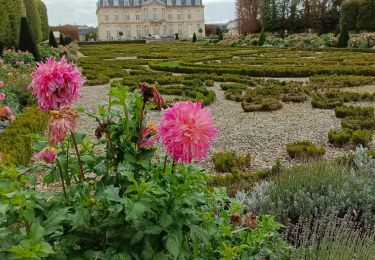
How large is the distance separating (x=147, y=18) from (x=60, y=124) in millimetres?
72328

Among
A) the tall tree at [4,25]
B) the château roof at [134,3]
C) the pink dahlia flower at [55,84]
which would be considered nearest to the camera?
the pink dahlia flower at [55,84]

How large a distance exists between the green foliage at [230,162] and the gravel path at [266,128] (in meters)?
0.13

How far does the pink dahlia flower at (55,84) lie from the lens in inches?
56.2

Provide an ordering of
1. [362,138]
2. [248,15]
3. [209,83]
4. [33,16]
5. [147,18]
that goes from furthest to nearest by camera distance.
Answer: [147,18] → [248,15] → [33,16] → [209,83] → [362,138]

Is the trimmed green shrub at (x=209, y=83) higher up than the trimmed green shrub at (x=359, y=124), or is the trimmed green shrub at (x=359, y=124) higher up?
the trimmed green shrub at (x=209, y=83)

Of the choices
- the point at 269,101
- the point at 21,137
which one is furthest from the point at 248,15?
the point at 21,137

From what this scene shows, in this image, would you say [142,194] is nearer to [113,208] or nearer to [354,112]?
[113,208]

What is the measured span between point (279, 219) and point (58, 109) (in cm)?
206

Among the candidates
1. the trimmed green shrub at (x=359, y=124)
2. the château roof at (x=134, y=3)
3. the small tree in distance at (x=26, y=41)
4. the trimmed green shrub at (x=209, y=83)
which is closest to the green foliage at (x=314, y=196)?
the trimmed green shrub at (x=359, y=124)

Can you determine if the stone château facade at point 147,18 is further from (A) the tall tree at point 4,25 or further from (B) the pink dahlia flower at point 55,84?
(B) the pink dahlia flower at point 55,84

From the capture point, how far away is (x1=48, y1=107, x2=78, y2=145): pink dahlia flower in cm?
134

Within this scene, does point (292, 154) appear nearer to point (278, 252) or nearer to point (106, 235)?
point (278, 252)

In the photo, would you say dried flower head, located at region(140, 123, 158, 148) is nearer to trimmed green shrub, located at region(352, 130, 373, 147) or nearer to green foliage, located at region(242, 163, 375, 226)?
green foliage, located at region(242, 163, 375, 226)

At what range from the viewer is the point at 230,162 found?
466 centimetres
